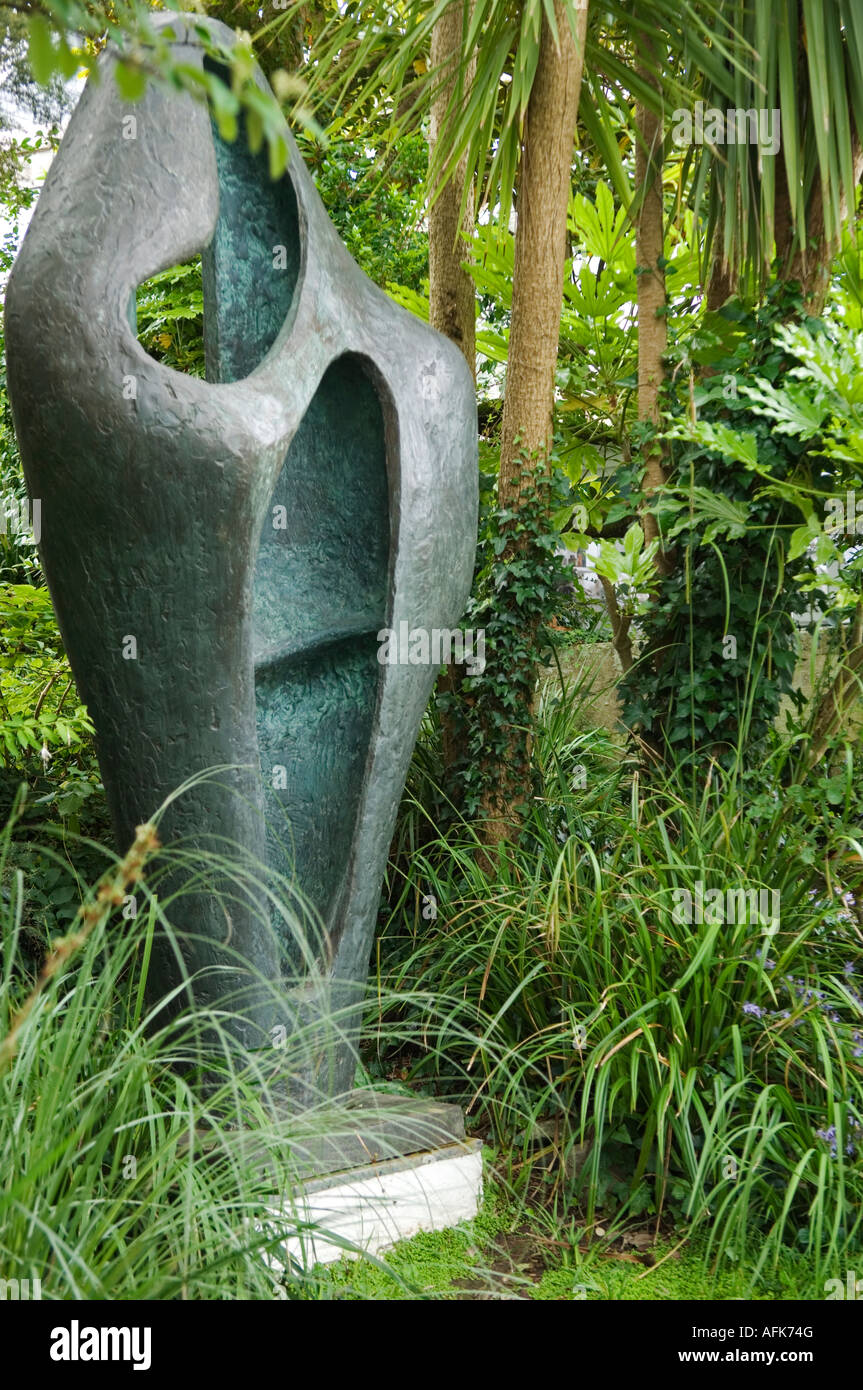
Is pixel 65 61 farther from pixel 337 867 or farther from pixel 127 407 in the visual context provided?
pixel 337 867

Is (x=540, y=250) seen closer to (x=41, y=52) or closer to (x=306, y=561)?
(x=306, y=561)

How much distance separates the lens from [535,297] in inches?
168

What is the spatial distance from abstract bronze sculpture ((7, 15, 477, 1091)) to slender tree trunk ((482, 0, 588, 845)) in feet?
3.06

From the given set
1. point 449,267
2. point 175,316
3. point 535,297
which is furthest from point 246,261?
point 175,316

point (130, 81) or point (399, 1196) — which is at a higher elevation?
point (130, 81)

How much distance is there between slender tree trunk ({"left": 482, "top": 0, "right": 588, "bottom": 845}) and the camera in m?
4.17

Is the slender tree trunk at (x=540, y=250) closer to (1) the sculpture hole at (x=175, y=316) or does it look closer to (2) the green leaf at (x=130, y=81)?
(1) the sculpture hole at (x=175, y=316)

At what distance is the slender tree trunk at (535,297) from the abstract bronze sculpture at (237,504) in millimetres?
934

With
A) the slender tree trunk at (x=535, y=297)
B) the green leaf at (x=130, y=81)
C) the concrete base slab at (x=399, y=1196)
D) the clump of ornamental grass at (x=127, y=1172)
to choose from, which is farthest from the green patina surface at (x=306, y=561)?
the green leaf at (x=130, y=81)

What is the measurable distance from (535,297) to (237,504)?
6.66 ft

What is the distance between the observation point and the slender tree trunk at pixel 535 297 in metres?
4.17

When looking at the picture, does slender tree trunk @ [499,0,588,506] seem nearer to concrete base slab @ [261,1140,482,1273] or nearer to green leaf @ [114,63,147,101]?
concrete base slab @ [261,1140,482,1273]

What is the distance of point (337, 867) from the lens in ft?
10.5
